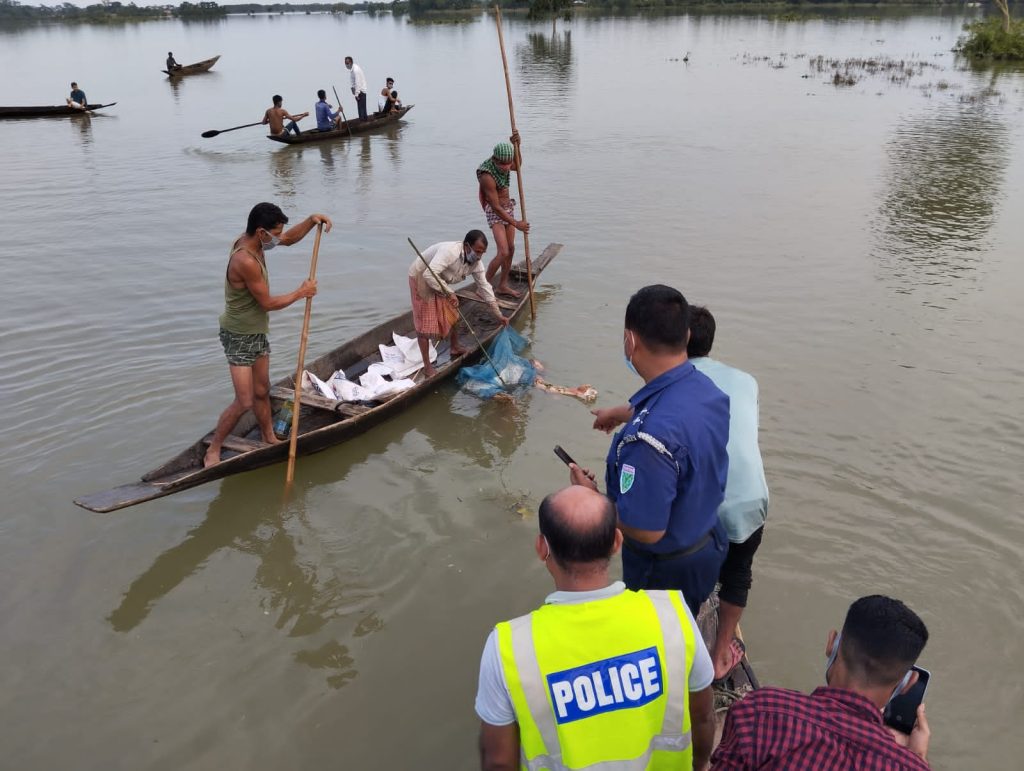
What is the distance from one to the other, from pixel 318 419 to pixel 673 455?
419 cm

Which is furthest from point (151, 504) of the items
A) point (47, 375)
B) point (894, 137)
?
point (894, 137)

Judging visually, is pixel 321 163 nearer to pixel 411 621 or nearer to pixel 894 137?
pixel 894 137

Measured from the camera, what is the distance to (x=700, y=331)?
2820 millimetres

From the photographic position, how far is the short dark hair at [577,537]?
1725mm

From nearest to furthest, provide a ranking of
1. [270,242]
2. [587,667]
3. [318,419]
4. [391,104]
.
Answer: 1. [587,667]
2. [270,242]
3. [318,419]
4. [391,104]

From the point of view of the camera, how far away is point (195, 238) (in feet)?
35.6

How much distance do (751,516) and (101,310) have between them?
7.99 m

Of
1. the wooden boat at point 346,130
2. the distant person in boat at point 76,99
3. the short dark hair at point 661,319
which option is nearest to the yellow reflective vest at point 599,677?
the short dark hair at point 661,319

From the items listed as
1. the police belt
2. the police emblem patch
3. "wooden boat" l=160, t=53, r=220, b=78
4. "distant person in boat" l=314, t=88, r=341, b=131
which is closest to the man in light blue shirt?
A: the police belt

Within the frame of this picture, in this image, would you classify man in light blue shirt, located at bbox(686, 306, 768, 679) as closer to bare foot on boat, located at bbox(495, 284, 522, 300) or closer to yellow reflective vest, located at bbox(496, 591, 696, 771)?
yellow reflective vest, located at bbox(496, 591, 696, 771)

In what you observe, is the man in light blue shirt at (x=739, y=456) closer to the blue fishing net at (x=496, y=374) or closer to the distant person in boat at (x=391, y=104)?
the blue fishing net at (x=496, y=374)

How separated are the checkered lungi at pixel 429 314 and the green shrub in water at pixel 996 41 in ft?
106

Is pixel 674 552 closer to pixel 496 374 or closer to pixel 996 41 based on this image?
pixel 496 374

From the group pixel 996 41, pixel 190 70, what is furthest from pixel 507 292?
pixel 996 41
